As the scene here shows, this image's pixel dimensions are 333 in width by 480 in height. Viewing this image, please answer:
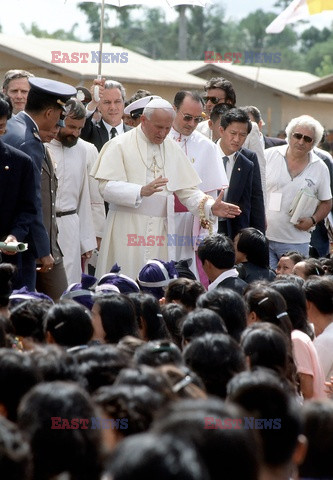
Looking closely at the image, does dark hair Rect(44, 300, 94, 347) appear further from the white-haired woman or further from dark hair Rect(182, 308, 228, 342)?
the white-haired woman

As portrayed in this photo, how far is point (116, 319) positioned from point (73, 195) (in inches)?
115

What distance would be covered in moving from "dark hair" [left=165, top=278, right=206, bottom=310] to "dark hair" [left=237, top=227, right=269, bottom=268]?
1317mm

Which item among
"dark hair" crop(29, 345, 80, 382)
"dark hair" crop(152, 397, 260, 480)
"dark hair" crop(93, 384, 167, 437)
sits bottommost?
"dark hair" crop(29, 345, 80, 382)

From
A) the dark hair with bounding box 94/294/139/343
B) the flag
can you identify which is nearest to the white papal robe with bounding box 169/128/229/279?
the dark hair with bounding box 94/294/139/343

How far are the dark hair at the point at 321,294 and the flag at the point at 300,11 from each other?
5.59m

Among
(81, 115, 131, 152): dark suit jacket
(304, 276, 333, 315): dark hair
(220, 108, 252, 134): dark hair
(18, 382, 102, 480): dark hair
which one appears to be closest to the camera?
(18, 382, 102, 480): dark hair

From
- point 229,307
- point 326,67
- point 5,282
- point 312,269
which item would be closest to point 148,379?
point 229,307

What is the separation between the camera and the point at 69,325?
14.8 ft

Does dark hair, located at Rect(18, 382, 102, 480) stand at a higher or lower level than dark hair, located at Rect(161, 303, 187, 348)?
higher

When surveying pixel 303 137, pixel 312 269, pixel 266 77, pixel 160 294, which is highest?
pixel 266 77

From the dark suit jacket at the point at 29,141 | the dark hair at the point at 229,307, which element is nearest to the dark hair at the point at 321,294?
the dark hair at the point at 229,307

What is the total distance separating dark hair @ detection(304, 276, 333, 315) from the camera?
5.71 m

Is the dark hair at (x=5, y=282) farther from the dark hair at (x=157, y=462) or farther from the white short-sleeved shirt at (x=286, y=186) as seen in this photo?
the white short-sleeved shirt at (x=286, y=186)

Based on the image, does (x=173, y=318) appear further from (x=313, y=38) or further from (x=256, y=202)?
(x=313, y=38)
